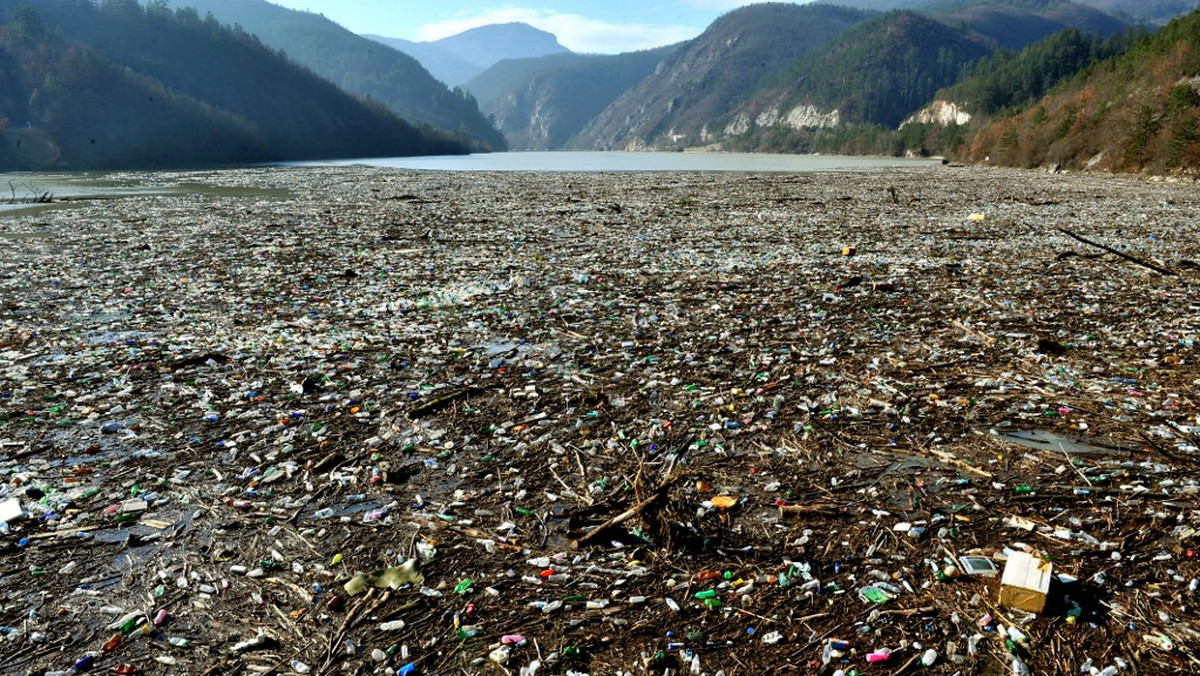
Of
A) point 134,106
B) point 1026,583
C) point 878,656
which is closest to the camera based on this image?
point 878,656

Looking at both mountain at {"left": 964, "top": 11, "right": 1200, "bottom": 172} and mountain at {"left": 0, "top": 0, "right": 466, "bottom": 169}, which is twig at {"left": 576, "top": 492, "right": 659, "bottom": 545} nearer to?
mountain at {"left": 964, "top": 11, "right": 1200, "bottom": 172}

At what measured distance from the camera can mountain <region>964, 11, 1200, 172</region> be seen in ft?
161

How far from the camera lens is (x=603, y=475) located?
5.74 m

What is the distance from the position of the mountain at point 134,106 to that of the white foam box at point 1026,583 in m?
129

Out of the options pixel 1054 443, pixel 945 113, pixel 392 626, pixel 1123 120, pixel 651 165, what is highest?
pixel 945 113

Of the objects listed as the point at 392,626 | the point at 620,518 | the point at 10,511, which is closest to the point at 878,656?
the point at 620,518

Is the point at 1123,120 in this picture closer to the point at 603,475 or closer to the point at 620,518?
the point at 603,475

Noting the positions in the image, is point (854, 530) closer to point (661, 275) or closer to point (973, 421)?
point (973, 421)

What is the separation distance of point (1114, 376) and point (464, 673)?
765 cm

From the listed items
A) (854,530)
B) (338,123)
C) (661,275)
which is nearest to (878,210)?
(661,275)

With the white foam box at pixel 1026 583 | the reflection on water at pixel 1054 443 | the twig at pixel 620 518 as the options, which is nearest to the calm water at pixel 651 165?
the reflection on water at pixel 1054 443

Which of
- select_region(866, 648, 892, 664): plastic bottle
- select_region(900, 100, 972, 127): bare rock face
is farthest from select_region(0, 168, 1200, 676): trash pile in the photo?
select_region(900, 100, 972, 127): bare rock face

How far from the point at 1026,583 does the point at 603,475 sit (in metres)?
3.02

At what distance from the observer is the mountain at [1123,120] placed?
4898cm
